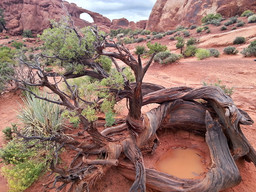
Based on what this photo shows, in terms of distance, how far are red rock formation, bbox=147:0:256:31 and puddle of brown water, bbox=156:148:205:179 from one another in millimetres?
30410

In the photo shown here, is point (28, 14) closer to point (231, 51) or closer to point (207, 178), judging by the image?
point (231, 51)

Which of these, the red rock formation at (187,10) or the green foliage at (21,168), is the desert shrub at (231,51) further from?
the red rock formation at (187,10)

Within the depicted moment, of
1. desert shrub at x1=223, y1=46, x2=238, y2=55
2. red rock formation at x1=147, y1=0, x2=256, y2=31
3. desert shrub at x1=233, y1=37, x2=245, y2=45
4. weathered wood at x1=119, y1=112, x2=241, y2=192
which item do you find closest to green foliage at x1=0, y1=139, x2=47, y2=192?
weathered wood at x1=119, y1=112, x2=241, y2=192

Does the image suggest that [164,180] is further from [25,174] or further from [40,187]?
[25,174]

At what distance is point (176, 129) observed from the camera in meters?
4.19

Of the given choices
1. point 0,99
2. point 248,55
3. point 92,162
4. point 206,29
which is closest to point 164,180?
point 92,162

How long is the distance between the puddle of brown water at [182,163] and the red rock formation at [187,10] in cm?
3041

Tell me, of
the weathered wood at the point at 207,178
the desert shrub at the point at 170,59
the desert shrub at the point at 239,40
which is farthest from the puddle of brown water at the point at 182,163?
the desert shrub at the point at 239,40

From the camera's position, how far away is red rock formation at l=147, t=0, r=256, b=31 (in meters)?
25.5

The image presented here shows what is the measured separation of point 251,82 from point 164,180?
667cm

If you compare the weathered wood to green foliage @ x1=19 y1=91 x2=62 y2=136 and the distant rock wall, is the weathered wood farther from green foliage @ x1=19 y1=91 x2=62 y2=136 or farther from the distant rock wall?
the distant rock wall

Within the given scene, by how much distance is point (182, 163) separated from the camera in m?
3.36

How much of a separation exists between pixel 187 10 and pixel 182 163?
124ft

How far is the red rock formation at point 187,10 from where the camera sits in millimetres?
25500
